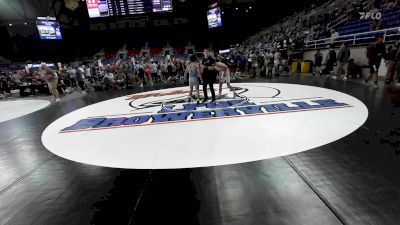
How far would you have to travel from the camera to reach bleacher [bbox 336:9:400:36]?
10.6 meters

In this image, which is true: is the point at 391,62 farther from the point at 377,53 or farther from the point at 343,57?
the point at 343,57

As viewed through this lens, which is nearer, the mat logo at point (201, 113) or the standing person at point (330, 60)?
the mat logo at point (201, 113)

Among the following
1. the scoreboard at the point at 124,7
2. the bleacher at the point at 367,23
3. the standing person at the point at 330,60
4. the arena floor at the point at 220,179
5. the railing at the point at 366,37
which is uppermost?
the scoreboard at the point at 124,7

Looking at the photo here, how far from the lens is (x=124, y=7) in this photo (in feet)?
57.8

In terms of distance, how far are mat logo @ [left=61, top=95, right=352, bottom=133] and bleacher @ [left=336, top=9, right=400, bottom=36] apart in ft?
26.5

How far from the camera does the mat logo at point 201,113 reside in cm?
521

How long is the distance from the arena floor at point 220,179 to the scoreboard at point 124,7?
1567cm

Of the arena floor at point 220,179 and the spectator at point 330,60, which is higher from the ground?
the spectator at point 330,60

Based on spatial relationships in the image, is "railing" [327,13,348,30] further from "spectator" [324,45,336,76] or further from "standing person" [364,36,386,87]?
"standing person" [364,36,386,87]

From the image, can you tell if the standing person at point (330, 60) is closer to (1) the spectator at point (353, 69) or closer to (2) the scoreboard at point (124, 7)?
(1) the spectator at point (353, 69)

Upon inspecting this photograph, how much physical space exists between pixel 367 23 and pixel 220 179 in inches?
524

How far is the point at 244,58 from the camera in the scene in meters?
15.7
